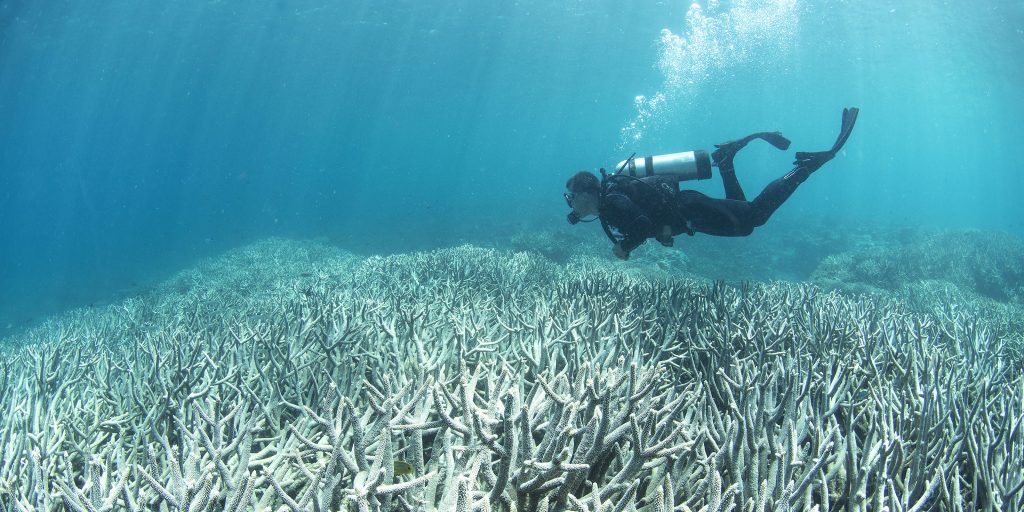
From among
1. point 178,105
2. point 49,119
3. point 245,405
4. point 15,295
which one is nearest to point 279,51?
point 15,295

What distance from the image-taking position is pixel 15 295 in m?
31.4

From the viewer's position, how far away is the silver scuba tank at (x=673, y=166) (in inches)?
259

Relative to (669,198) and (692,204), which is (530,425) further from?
(692,204)

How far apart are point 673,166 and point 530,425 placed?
5781 mm

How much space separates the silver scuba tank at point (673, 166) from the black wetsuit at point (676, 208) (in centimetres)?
27

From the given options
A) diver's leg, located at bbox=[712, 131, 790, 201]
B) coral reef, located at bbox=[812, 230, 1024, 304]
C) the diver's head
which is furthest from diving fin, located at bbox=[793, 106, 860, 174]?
coral reef, located at bbox=[812, 230, 1024, 304]

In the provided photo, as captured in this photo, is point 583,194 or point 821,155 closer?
point 583,194

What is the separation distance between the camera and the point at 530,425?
1770mm

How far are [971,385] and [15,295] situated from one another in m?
48.6

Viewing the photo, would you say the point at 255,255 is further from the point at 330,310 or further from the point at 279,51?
the point at 279,51

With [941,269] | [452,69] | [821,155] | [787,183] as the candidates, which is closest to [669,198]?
[787,183]

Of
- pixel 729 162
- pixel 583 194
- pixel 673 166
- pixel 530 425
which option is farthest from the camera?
pixel 729 162

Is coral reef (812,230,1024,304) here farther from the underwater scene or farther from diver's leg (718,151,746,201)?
diver's leg (718,151,746,201)

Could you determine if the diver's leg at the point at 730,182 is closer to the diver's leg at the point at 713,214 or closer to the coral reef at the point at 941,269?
the diver's leg at the point at 713,214
